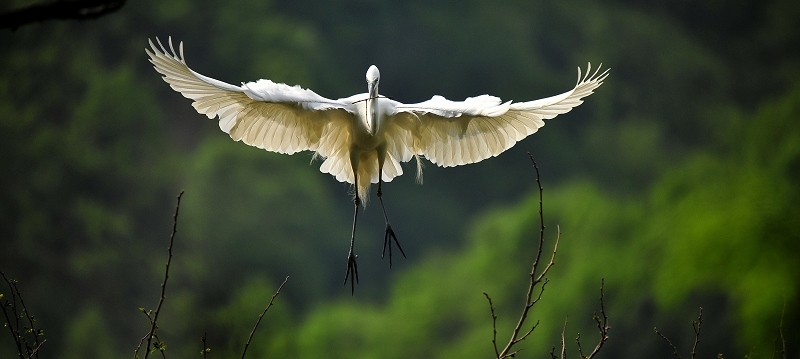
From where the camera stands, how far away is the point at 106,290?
33.4 ft

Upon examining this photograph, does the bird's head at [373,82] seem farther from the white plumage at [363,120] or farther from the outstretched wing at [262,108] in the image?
the outstretched wing at [262,108]

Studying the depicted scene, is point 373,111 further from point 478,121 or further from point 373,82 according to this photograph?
point 478,121

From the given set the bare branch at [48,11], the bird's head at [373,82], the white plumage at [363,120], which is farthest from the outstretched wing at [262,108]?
the bare branch at [48,11]

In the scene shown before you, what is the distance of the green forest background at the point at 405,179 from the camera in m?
9.62

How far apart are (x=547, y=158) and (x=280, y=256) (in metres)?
3.75

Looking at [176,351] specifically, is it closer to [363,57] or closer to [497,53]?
[363,57]

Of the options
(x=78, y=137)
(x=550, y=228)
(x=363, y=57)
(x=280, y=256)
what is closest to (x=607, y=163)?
(x=550, y=228)

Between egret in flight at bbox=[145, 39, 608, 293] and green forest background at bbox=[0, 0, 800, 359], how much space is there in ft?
18.3

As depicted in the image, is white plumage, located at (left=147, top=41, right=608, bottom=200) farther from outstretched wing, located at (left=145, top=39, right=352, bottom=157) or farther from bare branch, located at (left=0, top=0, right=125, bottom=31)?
bare branch, located at (left=0, top=0, right=125, bottom=31)

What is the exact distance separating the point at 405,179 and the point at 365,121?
7.36m

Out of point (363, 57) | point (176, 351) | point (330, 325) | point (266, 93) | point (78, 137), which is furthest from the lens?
point (363, 57)

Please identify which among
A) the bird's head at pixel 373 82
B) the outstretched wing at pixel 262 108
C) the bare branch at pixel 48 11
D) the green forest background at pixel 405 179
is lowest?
the bare branch at pixel 48 11

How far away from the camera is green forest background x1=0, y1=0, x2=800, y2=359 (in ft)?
31.6

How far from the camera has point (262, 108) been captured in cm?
359
